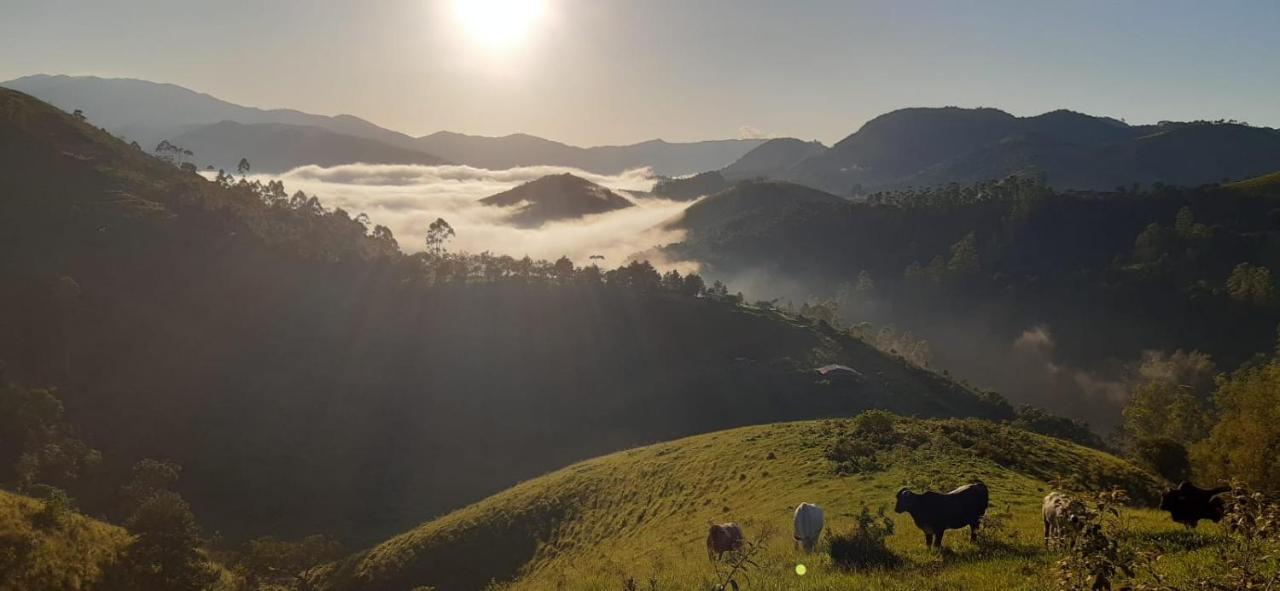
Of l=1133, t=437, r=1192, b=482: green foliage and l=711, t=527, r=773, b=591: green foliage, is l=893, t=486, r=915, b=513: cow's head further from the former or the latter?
l=1133, t=437, r=1192, b=482: green foliage

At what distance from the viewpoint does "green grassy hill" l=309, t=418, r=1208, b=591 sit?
30312 mm

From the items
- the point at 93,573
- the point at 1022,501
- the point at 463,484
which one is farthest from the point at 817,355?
the point at 93,573

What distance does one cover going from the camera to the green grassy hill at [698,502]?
3031 centimetres

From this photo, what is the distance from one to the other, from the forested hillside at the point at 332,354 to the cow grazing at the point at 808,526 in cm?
8362

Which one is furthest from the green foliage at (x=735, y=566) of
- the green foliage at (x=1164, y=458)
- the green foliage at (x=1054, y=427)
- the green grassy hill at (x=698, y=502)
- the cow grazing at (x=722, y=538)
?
the green foliage at (x=1054, y=427)

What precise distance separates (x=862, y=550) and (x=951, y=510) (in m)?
3.32

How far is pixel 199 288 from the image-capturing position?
137 metres

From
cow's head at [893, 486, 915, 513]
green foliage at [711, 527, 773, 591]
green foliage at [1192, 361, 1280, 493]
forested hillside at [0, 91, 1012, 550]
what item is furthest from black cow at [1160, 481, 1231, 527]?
forested hillside at [0, 91, 1012, 550]

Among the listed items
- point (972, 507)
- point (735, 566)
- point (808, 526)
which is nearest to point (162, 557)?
point (808, 526)

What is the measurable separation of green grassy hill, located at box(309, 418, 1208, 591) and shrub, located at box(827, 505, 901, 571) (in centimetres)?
93

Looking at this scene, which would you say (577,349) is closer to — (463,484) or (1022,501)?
(463,484)

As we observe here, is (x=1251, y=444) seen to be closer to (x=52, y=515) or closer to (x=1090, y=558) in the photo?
(x=1090, y=558)

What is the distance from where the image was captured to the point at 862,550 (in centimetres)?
2053

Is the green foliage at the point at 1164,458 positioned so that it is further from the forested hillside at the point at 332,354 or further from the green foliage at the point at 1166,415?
the forested hillside at the point at 332,354
